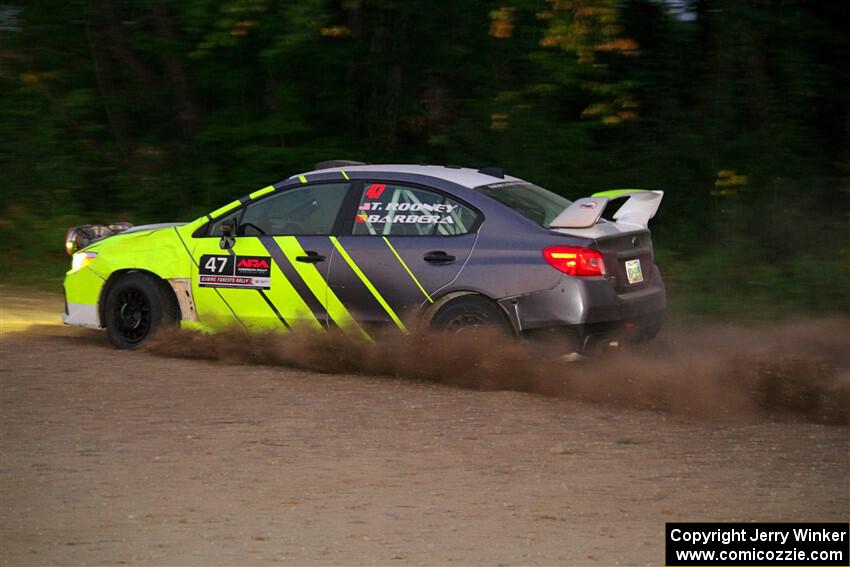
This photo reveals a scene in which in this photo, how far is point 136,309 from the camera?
10.1m

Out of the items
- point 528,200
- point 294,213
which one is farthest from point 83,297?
point 528,200

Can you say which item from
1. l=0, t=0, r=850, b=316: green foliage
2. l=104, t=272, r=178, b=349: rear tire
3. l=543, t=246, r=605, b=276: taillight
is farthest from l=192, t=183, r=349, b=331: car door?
l=0, t=0, r=850, b=316: green foliage

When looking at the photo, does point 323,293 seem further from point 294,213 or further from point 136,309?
point 136,309

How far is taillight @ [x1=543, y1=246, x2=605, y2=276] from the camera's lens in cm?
858

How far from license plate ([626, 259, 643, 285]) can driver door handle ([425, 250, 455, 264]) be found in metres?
1.27

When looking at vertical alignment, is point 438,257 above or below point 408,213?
below

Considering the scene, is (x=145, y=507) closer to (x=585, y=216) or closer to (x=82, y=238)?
(x=585, y=216)

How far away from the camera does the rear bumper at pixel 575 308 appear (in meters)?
8.55

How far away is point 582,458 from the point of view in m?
7.05

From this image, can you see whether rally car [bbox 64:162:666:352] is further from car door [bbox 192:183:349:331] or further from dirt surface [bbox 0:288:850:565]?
dirt surface [bbox 0:288:850:565]

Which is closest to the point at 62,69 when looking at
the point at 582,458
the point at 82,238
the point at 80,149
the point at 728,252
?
the point at 80,149

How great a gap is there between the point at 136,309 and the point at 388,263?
7.60ft

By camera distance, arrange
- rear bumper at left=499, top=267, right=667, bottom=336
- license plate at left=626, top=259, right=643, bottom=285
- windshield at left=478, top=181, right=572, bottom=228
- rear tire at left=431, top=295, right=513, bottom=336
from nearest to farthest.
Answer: rear bumper at left=499, top=267, right=667, bottom=336, rear tire at left=431, top=295, right=513, bottom=336, license plate at left=626, top=259, right=643, bottom=285, windshield at left=478, top=181, right=572, bottom=228

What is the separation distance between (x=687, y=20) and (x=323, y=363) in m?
9.44
